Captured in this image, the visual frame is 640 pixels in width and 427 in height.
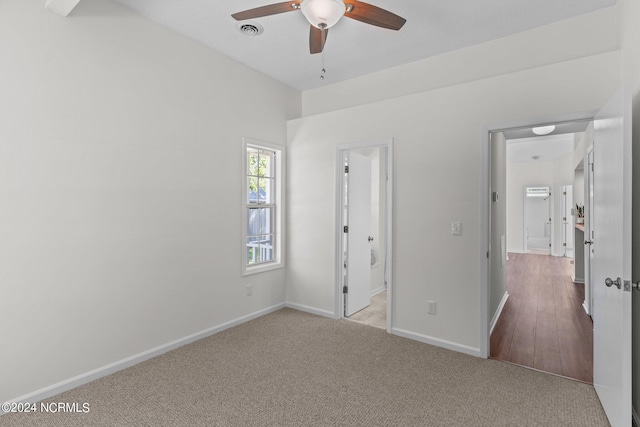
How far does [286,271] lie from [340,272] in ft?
2.55

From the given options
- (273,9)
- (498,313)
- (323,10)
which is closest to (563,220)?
(498,313)

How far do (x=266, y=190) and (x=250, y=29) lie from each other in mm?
1799

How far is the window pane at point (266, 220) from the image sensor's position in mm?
4154

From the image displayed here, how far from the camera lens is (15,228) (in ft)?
7.16

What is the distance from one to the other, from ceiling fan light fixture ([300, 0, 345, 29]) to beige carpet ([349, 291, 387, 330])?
2.94 m

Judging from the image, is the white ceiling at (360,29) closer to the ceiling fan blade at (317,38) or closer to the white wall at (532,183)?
the ceiling fan blade at (317,38)

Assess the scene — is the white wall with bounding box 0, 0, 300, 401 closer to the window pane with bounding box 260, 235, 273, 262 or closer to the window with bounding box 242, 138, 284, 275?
the window with bounding box 242, 138, 284, 275

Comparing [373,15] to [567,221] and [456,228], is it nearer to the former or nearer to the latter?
[456,228]

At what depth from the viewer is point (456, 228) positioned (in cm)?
307

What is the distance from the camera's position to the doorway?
3078 mm

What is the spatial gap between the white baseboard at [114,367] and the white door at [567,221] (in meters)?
9.01

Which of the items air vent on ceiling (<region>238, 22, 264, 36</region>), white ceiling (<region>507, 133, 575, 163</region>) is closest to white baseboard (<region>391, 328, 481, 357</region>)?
air vent on ceiling (<region>238, 22, 264, 36</region>)

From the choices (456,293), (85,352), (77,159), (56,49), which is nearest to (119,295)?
(85,352)

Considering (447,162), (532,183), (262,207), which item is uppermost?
(532,183)
